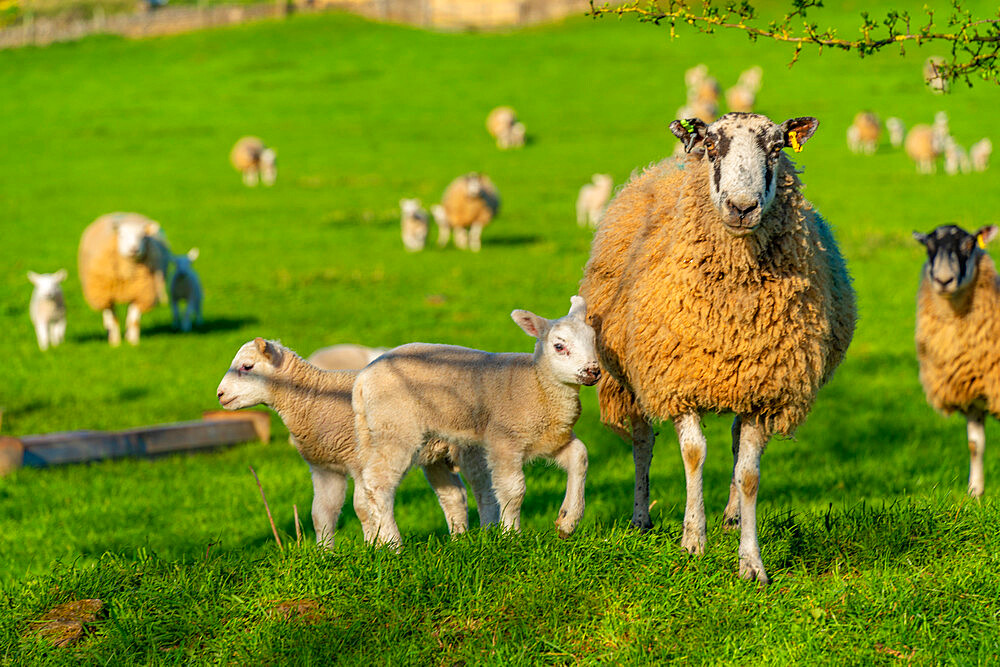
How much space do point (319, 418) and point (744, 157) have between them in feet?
8.08

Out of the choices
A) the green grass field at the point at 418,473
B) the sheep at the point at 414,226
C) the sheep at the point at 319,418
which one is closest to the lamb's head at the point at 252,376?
the sheep at the point at 319,418

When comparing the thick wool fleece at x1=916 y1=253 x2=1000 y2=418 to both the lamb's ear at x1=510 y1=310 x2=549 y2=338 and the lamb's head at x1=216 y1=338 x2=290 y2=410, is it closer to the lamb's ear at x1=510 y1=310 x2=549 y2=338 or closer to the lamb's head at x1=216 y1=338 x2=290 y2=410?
the lamb's ear at x1=510 y1=310 x2=549 y2=338

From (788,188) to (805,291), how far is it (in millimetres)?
485

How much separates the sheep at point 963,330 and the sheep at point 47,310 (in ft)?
38.7

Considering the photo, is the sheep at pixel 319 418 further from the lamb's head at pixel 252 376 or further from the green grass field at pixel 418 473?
the green grass field at pixel 418 473

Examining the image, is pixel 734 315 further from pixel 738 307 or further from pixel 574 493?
pixel 574 493

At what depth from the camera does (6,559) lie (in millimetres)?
6812

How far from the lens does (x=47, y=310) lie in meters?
15.2

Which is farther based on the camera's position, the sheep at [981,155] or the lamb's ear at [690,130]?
the sheep at [981,155]

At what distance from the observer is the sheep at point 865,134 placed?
36.1 m

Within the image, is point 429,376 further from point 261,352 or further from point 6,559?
point 6,559

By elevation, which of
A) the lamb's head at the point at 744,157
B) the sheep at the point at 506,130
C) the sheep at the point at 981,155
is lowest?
the sheep at the point at 981,155

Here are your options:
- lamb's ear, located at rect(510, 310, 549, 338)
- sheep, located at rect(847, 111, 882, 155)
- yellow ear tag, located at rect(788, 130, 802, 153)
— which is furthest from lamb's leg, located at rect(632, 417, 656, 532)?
sheep, located at rect(847, 111, 882, 155)

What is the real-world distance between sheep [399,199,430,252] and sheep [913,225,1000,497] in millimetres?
15470
